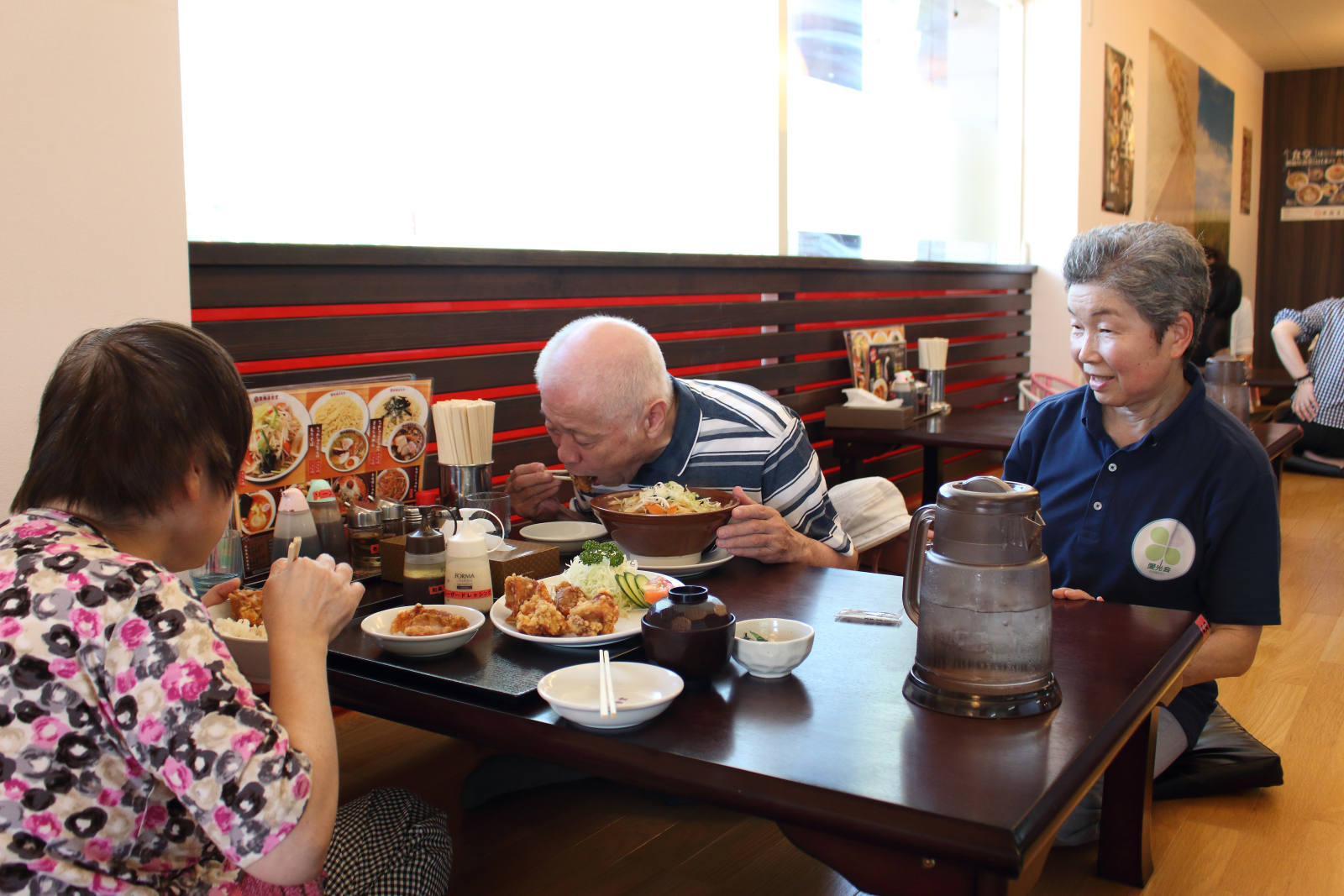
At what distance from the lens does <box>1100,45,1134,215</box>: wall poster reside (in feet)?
23.4

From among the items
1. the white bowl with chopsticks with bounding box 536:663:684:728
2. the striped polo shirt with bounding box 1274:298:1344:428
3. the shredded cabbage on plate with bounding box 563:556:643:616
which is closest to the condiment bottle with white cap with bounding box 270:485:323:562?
the shredded cabbage on plate with bounding box 563:556:643:616

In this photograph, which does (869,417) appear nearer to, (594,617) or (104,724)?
(594,617)

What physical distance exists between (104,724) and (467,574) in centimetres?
68

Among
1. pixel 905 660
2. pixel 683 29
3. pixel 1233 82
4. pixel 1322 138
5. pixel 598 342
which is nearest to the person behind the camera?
pixel 905 660

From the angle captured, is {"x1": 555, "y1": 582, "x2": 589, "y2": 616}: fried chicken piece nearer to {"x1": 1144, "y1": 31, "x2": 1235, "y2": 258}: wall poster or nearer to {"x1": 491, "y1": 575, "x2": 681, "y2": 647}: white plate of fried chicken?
{"x1": 491, "y1": 575, "x2": 681, "y2": 647}: white plate of fried chicken

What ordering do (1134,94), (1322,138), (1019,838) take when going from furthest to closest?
(1322,138) < (1134,94) < (1019,838)

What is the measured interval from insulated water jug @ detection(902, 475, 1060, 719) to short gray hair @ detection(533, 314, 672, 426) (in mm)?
1033

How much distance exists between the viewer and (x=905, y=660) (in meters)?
1.43

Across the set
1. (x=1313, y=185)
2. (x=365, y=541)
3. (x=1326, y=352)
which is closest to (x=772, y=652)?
(x=365, y=541)

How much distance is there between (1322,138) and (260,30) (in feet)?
40.9

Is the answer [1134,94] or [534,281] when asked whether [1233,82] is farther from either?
[534,281]

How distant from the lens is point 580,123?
3.59 meters

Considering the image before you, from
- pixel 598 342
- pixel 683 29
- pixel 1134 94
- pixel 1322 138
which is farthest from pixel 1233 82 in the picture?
pixel 598 342

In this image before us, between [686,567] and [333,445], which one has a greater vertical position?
[333,445]
